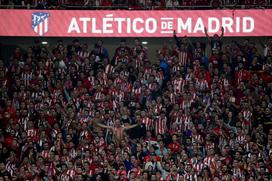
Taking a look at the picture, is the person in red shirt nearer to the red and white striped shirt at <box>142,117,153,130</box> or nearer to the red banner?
the red and white striped shirt at <box>142,117,153,130</box>

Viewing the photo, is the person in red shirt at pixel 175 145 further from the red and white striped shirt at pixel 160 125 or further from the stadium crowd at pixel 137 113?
the red and white striped shirt at pixel 160 125

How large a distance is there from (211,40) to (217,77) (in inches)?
72.9

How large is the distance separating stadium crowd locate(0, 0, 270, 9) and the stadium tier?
36 mm

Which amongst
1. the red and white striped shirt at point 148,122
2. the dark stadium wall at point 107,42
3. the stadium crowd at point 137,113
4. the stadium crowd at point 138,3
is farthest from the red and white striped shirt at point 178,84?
the stadium crowd at point 138,3

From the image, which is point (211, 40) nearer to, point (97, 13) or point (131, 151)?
point (97, 13)

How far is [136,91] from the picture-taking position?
2461 cm

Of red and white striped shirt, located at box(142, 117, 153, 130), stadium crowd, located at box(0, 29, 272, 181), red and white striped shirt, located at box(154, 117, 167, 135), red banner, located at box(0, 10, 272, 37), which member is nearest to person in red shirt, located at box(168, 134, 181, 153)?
stadium crowd, located at box(0, 29, 272, 181)

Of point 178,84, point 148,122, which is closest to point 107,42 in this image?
point 178,84

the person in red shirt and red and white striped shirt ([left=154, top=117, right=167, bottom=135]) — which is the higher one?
red and white striped shirt ([left=154, top=117, right=167, bottom=135])

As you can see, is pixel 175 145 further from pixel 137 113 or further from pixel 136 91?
pixel 136 91

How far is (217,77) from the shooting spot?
24.6 metres

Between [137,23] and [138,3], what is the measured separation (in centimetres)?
76

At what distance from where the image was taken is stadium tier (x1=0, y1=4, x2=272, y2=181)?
Result: 21.8 meters

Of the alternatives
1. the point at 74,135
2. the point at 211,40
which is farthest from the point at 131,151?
the point at 211,40
